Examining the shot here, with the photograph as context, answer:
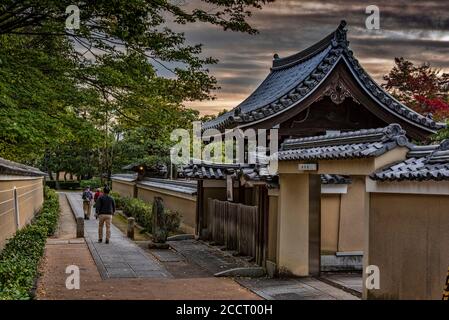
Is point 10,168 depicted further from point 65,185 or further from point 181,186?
point 65,185

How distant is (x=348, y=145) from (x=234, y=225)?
7.25 m

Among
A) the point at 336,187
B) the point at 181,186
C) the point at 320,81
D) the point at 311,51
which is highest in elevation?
the point at 311,51

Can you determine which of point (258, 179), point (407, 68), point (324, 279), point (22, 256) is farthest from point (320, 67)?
point (407, 68)

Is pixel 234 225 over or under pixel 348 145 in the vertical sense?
under

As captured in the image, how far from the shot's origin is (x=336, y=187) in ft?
50.6

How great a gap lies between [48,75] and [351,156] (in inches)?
277

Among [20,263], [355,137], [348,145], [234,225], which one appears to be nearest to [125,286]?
[20,263]

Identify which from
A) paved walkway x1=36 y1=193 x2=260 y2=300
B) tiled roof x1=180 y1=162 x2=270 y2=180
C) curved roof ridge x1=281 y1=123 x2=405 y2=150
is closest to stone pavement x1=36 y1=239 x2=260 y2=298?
paved walkway x1=36 y1=193 x2=260 y2=300

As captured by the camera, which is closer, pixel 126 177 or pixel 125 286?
pixel 125 286

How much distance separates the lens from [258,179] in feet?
46.4

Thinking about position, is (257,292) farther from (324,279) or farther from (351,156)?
(351,156)

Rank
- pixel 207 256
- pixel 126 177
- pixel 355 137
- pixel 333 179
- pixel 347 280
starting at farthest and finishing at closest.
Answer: pixel 126 177 < pixel 207 256 < pixel 333 179 < pixel 347 280 < pixel 355 137

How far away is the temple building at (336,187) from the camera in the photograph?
9000 millimetres

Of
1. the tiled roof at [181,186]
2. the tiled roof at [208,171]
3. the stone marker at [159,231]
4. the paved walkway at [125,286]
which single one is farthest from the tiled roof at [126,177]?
the paved walkway at [125,286]
